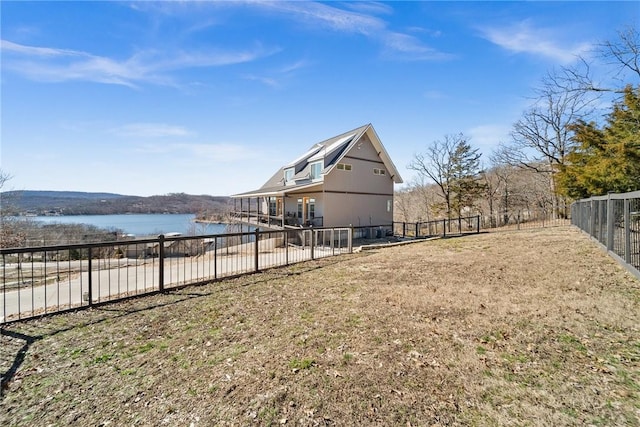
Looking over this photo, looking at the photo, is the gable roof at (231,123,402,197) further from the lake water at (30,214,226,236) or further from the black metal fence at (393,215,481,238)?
the lake water at (30,214,226,236)

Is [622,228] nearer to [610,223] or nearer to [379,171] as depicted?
[610,223]

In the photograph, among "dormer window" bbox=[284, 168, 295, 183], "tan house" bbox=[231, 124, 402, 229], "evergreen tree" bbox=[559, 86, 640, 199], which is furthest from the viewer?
"dormer window" bbox=[284, 168, 295, 183]

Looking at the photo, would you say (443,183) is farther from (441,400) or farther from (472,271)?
(441,400)

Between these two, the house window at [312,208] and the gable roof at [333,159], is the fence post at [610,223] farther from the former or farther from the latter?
the house window at [312,208]

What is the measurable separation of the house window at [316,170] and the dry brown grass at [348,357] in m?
13.2

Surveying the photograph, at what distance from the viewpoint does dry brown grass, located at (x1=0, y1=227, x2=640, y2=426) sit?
7.84 feet

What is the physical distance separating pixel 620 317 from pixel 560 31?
43.4 ft

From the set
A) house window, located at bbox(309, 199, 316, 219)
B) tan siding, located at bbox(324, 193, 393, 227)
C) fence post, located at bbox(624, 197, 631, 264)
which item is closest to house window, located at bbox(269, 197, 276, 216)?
house window, located at bbox(309, 199, 316, 219)

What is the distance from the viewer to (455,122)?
26891 mm

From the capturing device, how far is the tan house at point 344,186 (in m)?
17.6

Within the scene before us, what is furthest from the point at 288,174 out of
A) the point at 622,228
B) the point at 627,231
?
the point at 627,231

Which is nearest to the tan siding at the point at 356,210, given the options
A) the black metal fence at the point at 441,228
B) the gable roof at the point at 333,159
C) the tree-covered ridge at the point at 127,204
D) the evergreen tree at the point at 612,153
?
the black metal fence at the point at 441,228

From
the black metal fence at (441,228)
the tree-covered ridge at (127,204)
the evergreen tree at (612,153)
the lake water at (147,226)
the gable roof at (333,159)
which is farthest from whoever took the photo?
the tree-covered ridge at (127,204)

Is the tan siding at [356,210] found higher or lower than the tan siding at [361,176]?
lower
